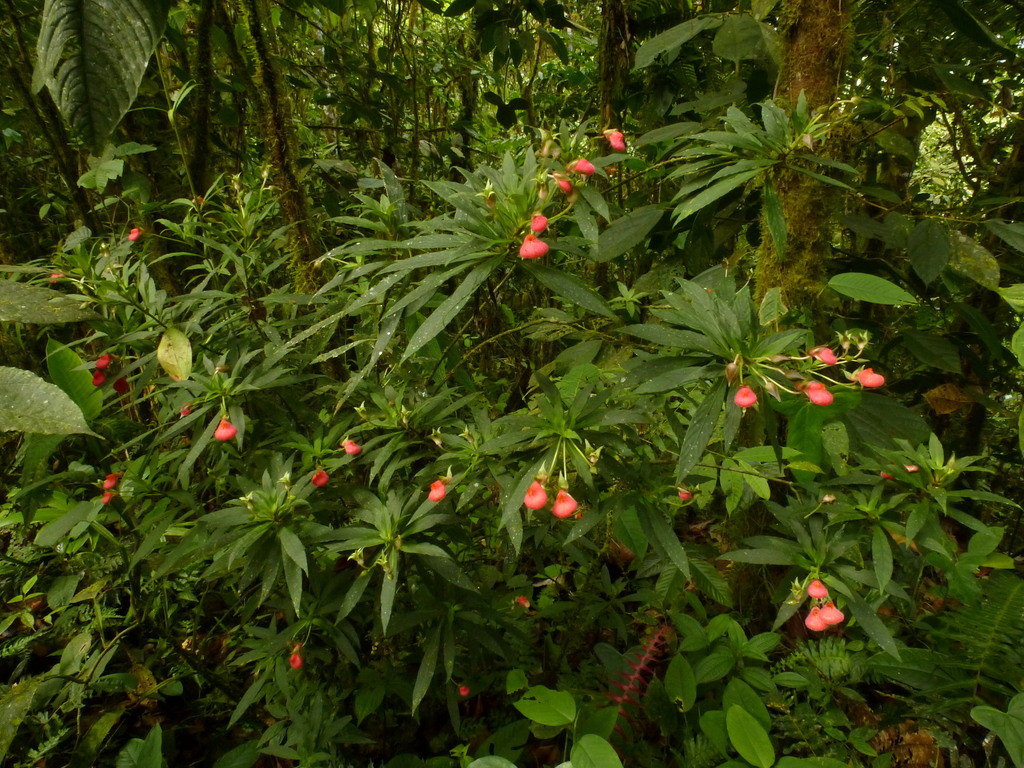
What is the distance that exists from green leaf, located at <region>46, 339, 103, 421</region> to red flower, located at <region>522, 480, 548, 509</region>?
0.83 meters

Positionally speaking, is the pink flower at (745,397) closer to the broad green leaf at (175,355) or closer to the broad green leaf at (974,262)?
the broad green leaf at (974,262)

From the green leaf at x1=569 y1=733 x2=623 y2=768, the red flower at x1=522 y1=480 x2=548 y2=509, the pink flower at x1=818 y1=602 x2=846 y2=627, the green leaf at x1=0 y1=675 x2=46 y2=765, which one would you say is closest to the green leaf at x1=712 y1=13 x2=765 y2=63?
the red flower at x1=522 y1=480 x2=548 y2=509

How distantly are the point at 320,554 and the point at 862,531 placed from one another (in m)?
1.18

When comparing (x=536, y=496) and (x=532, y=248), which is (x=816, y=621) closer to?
(x=536, y=496)

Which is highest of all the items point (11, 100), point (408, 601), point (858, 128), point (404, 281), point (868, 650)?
point (11, 100)

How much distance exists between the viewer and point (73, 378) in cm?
108

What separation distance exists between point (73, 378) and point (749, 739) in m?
1.44

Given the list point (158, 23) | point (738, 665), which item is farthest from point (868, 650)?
point (158, 23)

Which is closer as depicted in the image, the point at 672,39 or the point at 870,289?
the point at 870,289

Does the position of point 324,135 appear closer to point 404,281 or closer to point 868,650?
point 404,281

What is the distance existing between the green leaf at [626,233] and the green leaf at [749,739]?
0.98 m

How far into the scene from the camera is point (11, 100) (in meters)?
2.25

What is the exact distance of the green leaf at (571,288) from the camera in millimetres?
937

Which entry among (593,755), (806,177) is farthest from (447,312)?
(806,177)
